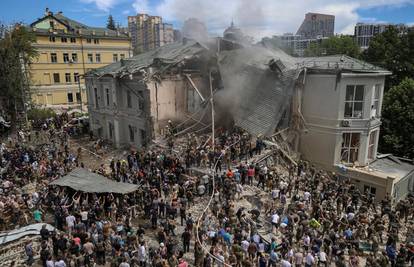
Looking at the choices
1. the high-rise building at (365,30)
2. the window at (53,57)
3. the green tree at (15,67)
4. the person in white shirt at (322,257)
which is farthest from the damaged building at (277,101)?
the high-rise building at (365,30)

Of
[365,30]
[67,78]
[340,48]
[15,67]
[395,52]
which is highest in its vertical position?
[365,30]

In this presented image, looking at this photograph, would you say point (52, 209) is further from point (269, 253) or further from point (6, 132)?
point (6, 132)

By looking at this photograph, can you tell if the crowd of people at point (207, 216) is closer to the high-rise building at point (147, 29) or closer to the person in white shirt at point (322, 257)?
the person in white shirt at point (322, 257)

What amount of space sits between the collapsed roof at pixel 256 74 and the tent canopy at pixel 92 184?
10521 millimetres

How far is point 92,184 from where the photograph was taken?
61.2 ft

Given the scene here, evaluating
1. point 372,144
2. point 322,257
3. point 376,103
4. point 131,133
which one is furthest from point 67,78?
point 322,257

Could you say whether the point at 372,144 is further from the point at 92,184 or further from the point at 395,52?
the point at 92,184

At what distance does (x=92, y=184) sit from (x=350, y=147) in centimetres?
1845

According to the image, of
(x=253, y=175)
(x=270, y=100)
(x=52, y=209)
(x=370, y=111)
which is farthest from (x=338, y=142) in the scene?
(x=52, y=209)

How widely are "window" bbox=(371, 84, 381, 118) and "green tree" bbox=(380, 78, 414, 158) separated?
7.39 m

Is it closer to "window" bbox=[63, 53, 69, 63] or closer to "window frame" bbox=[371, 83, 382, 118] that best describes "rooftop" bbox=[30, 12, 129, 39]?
"window" bbox=[63, 53, 69, 63]

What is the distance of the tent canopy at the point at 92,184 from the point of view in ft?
58.3

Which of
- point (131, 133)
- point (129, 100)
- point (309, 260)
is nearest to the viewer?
point (309, 260)

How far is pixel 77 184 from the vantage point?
18.6 meters
